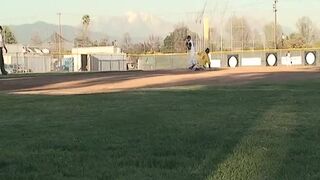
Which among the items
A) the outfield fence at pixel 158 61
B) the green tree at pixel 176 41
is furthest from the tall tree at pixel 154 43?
the outfield fence at pixel 158 61

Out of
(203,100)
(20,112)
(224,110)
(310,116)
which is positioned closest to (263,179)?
(310,116)

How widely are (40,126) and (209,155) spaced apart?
3079mm

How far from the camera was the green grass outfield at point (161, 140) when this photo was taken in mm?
5664

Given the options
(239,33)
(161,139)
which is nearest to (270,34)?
(239,33)

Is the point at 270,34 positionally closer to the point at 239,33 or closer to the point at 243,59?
the point at 239,33

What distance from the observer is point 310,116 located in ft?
30.4

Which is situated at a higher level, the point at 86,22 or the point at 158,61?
the point at 86,22

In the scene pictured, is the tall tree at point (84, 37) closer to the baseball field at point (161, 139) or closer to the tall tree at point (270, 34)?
the tall tree at point (270, 34)

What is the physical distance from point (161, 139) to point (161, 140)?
0.07m

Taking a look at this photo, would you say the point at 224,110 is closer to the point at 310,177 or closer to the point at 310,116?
the point at 310,116

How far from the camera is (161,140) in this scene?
7.20 meters

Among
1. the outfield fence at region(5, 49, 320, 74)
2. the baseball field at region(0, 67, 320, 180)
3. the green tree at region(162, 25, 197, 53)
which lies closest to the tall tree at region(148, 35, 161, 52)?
the green tree at region(162, 25, 197, 53)

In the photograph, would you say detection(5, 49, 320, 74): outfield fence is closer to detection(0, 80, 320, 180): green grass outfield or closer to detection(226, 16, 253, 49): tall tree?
detection(226, 16, 253, 49): tall tree

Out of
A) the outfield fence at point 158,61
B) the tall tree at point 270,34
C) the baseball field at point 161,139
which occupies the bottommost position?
the baseball field at point 161,139
